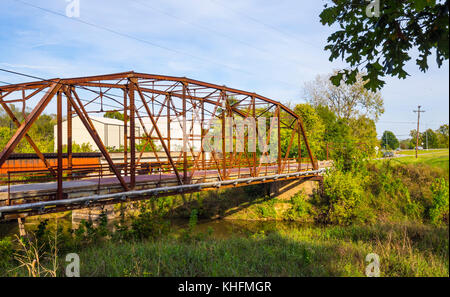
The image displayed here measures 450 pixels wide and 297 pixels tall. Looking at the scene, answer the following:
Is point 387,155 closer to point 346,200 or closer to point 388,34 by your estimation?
point 346,200

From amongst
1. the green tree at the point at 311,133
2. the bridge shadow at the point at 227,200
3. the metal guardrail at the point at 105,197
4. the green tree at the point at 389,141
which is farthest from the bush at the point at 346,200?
the metal guardrail at the point at 105,197

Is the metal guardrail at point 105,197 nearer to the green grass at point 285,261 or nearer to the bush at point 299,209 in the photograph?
the green grass at point 285,261

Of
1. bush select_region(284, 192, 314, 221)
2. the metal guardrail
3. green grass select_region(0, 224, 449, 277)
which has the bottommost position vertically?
bush select_region(284, 192, 314, 221)

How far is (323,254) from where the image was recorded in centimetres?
935

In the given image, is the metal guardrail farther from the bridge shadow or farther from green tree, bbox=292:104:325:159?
green tree, bbox=292:104:325:159

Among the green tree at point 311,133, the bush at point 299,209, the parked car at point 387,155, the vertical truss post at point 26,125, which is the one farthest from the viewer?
the green tree at point 311,133

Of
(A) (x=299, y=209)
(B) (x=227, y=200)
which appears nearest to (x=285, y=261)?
(A) (x=299, y=209)

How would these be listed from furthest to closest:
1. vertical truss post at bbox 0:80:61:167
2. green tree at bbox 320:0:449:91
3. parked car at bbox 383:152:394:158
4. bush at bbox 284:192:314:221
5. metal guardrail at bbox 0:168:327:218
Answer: parked car at bbox 383:152:394:158 → bush at bbox 284:192:314:221 → vertical truss post at bbox 0:80:61:167 → metal guardrail at bbox 0:168:327:218 → green tree at bbox 320:0:449:91

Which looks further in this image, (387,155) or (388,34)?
(387,155)

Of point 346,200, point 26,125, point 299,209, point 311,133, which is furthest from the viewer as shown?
point 311,133

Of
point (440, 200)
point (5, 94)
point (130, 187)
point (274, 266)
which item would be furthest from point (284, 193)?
point (5, 94)

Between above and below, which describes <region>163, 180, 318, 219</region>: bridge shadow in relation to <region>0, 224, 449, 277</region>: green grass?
below

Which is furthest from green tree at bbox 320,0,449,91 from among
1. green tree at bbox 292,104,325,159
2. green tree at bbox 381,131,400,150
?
green tree at bbox 292,104,325,159
